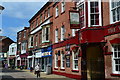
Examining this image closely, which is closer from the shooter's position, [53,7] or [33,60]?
[53,7]

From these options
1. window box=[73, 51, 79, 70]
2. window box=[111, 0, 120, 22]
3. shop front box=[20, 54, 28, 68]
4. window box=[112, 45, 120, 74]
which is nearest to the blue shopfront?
window box=[73, 51, 79, 70]

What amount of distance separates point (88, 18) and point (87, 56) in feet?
13.1

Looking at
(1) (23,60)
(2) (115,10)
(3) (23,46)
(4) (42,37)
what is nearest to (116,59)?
(2) (115,10)

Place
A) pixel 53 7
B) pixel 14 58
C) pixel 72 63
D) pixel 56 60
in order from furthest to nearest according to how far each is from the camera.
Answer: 1. pixel 14 58
2. pixel 53 7
3. pixel 56 60
4. pixel 72 63

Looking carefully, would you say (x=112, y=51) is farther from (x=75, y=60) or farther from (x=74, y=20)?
(x=75, y=60)

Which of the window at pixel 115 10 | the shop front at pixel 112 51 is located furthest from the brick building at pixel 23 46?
the window at pixel 115 10

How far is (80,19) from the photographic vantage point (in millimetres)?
17422

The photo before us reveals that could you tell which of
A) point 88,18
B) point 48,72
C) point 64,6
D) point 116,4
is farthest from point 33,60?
point 116,4

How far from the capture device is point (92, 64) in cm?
1766

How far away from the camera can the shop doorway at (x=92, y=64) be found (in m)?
17.2

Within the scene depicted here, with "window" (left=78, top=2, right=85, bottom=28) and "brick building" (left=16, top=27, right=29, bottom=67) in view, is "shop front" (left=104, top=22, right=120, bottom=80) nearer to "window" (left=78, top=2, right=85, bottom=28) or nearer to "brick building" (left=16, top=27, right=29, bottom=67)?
"window" (left=78, top=2, right=85, bottom=28)

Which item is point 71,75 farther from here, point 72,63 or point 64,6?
point 64,6

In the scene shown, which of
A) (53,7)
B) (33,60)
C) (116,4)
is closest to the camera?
(116,4)

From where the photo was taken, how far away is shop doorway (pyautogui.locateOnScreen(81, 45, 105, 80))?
17203 mm
